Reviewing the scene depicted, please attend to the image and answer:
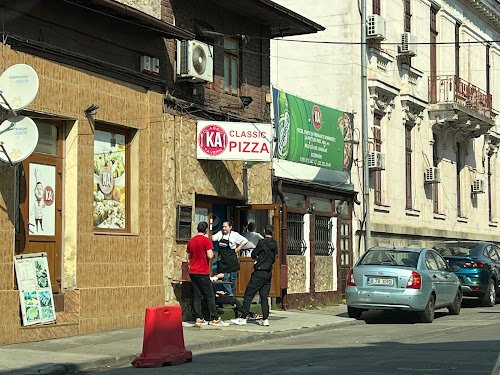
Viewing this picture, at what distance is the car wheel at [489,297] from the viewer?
976 inches

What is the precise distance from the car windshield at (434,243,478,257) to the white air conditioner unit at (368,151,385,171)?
3.03 m

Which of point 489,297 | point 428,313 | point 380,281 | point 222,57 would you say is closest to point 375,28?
point 489,297

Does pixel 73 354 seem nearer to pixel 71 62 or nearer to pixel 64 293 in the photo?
→ pixel 64 293

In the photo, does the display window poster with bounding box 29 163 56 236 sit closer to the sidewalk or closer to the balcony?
the sidewalk

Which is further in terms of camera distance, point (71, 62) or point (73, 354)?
point (71, 62)

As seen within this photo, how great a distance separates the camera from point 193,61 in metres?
18.8

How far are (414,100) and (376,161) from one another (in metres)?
4.68

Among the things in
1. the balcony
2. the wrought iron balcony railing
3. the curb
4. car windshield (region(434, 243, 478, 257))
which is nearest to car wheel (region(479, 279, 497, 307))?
car windshield (region(434, 243, 478, 257))

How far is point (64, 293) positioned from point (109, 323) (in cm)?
103

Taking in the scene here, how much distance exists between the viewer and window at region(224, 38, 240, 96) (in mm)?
20938

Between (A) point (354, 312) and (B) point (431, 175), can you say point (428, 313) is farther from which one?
(B) point (431, 175)

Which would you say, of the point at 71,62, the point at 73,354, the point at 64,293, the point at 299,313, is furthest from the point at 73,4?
the point at 299,313

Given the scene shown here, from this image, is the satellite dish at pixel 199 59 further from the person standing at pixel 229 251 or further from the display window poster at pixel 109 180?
the person standing at pixel 229 251

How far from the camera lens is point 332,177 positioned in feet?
84.7
